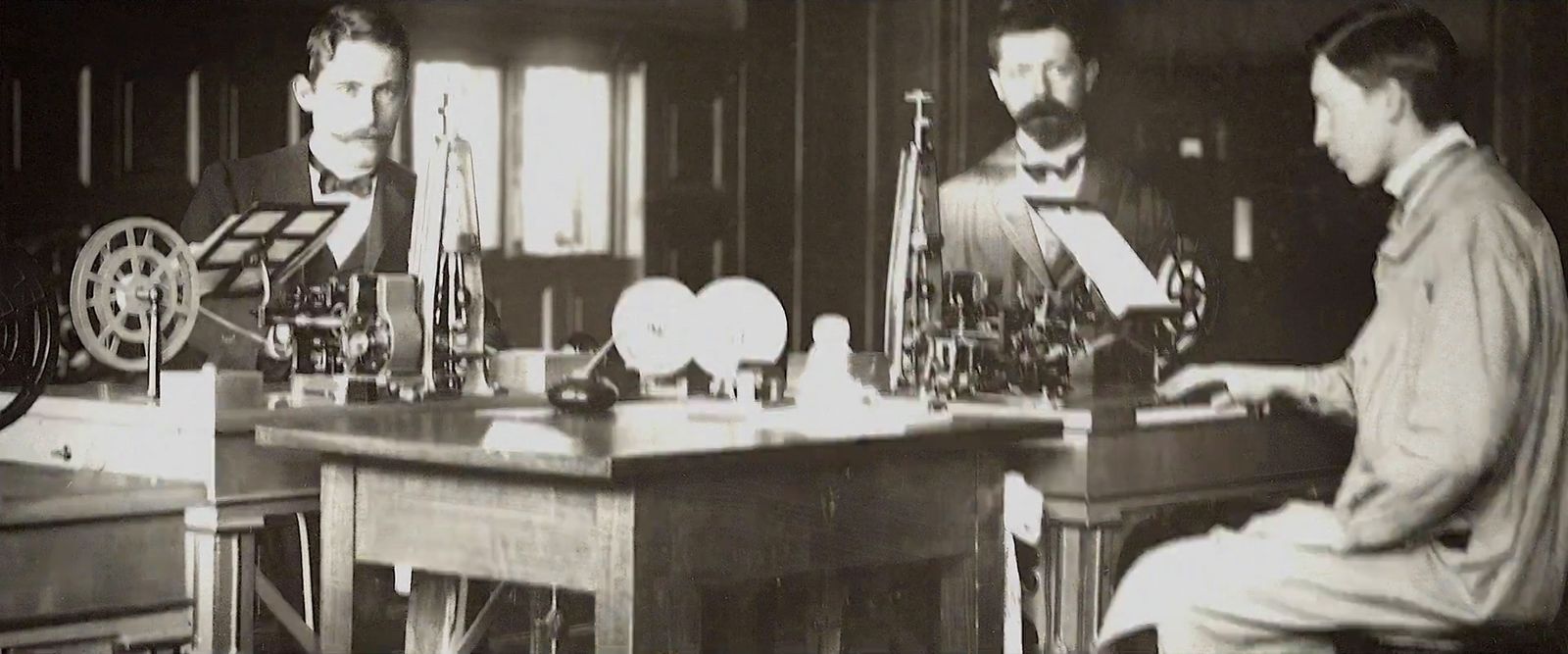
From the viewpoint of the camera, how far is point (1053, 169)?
4777 millimetres

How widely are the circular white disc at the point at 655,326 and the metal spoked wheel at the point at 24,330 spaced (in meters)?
1.18

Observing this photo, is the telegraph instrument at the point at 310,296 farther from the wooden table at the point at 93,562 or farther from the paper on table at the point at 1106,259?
the paper on table at the point at 1106,259

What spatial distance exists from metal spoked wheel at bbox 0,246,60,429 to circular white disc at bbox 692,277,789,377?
4.51 feet

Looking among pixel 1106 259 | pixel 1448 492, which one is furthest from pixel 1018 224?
pixel 1448 492

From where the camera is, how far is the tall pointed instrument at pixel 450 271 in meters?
4.09

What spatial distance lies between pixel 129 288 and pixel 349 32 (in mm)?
1079

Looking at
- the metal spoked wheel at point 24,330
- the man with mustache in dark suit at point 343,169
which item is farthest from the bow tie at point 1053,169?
the metal spoked wheel at point 24,330

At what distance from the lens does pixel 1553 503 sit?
10.3ft

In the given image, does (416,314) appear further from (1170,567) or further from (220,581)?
(1170,567)

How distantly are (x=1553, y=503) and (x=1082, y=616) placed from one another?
3.43 feet

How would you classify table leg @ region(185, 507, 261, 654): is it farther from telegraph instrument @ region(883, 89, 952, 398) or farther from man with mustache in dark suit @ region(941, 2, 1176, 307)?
man with mustache in dark suit @ region(941, 2, 1176, 307)

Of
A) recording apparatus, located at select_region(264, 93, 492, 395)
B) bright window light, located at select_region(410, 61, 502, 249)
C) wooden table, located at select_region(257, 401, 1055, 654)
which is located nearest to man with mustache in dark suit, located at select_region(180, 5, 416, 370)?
recording apparatus, located at select_region(264, 93, 492, 395)

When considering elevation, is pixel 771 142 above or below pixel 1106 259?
above

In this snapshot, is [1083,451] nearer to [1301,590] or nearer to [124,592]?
[1301,590]
